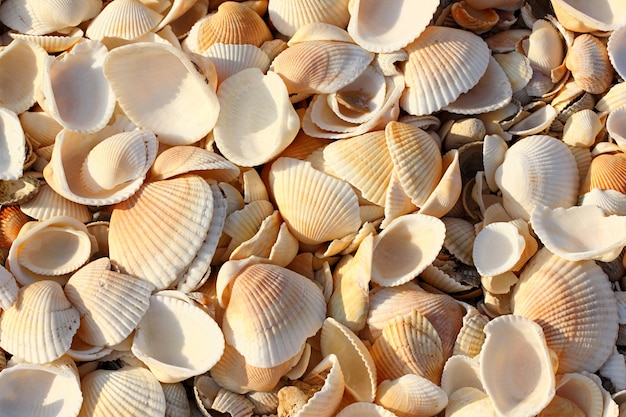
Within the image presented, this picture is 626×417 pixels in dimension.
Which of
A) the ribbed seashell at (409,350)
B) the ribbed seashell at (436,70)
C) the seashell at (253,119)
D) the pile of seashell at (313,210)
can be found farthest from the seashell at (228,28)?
the ribbed seashell at (409,350)

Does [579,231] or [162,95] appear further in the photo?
[162,95]

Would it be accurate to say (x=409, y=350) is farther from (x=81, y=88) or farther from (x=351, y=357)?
(x=81, y=88)

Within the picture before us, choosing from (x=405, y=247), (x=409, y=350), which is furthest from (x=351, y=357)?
(x=405, y=247)

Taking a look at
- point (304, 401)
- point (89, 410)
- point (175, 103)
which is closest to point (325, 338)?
point (304, 401)

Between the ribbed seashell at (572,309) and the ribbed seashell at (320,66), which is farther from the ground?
the ribbed seashell at (320,66)

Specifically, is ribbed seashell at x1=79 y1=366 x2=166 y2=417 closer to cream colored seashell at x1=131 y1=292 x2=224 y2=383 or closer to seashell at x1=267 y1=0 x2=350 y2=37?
cream colored seashell at x1=131 y1=292 x2=224 y2=383

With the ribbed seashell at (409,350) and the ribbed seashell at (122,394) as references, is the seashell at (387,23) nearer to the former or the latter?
the ribbed seashell at (409,350)
